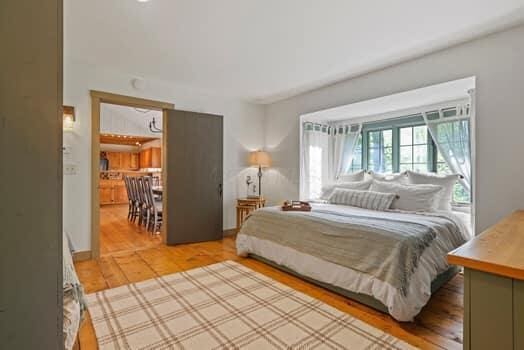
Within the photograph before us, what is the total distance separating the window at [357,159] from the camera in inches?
186

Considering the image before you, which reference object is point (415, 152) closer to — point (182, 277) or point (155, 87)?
point (182, 277)

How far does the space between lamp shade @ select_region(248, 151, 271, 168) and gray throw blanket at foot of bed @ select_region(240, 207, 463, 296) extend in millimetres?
1701

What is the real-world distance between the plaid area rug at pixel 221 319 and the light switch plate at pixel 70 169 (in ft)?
5.37

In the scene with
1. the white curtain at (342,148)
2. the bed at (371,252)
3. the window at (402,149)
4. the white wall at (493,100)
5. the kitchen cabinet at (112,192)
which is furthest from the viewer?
the kitchen cabinet at (112,192)

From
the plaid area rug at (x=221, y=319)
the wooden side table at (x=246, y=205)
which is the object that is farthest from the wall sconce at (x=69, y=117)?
the wooden side table at (x=246, y=205)

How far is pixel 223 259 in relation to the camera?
11.5ft

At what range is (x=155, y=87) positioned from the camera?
400cm

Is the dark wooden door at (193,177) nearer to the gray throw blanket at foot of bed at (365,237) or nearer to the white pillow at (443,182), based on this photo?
the gray throw blanket at foot of bed at (365,237)

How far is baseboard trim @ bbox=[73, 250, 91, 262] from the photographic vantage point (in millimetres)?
3358

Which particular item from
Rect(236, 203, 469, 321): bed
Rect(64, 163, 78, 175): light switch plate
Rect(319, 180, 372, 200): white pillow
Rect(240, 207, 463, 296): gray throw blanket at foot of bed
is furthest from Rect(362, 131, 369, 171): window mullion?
Rect(64, 163, 78, 175): light switch plate

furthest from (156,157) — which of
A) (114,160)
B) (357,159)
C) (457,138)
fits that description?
(457,138)

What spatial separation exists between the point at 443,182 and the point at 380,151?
1.26 m

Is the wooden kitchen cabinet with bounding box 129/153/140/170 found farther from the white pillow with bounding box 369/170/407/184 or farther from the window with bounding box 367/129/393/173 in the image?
the white pillow with bounding box 369/170/407/184

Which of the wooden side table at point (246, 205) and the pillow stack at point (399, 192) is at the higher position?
the pillow stack at point (399, 192)
